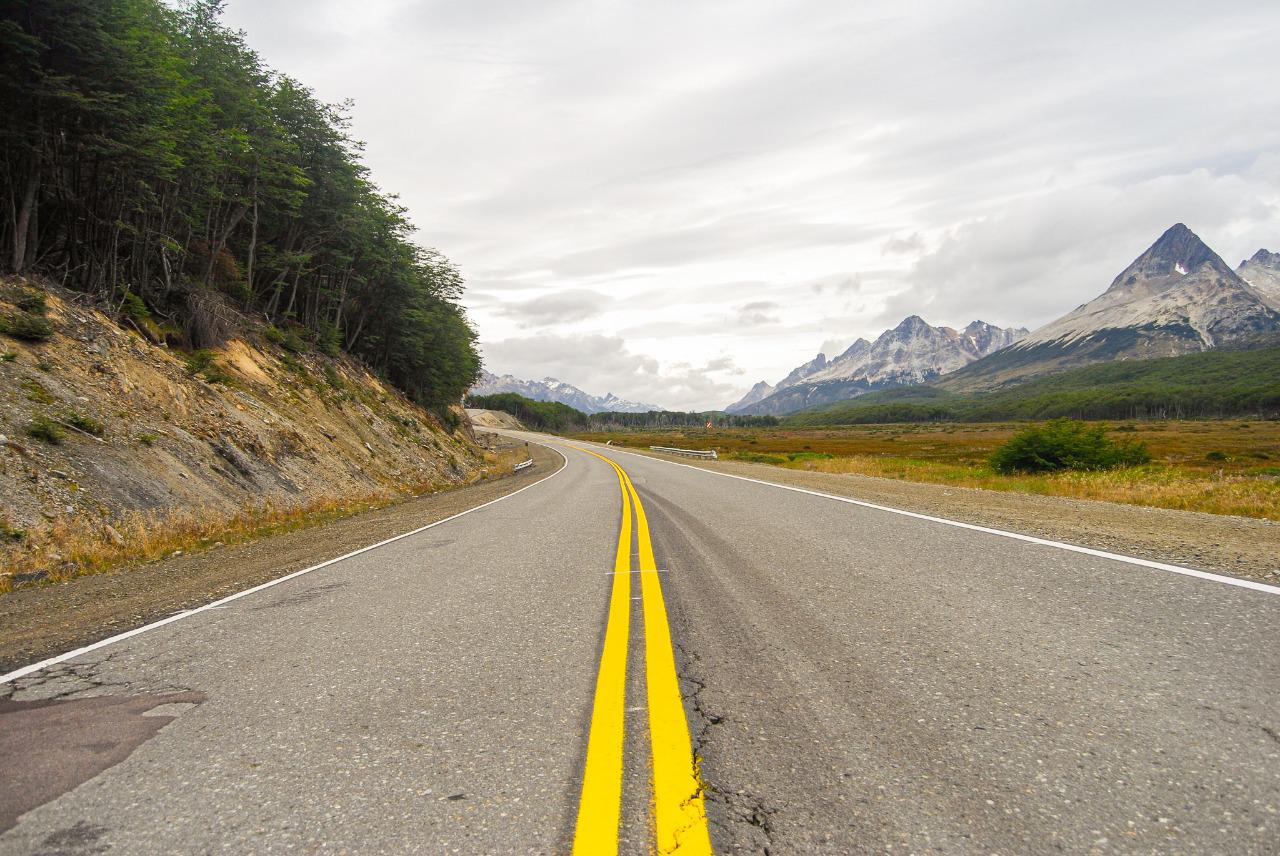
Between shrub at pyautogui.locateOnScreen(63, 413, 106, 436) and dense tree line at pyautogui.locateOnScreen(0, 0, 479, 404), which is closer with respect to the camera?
shrub at pyautogui.locateOnScreen(63, 413, 106, 436)

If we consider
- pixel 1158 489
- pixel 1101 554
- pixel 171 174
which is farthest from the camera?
pixel 171 174

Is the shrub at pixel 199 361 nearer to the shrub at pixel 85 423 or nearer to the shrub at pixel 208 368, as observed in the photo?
the shrub at pixel 208 368

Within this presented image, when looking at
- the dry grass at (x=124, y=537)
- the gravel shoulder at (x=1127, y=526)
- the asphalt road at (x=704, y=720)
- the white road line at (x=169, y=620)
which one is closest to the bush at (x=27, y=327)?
the dry grass at (x=124, y=537)

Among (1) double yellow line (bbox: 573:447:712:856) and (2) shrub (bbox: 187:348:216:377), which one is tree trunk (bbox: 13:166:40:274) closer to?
(2) shrub (bbox: 187:348:216:377)

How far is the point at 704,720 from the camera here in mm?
2828

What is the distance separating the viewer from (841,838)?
1.99 meters

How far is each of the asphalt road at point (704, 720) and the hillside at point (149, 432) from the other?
258 inches

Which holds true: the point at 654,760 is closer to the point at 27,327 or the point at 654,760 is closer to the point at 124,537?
the point at 124,537

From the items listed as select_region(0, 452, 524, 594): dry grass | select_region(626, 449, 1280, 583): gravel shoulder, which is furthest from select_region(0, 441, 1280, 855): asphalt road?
select_region(0, 452, 524, 594): dry grass

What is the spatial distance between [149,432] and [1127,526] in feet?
56.6

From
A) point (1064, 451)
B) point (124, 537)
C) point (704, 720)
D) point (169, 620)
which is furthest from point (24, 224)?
point (1064, 451)

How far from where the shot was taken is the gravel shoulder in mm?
5914

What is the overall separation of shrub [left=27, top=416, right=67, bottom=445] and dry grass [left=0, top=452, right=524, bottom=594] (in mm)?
1882

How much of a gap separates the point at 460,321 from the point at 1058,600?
45.6 meters
